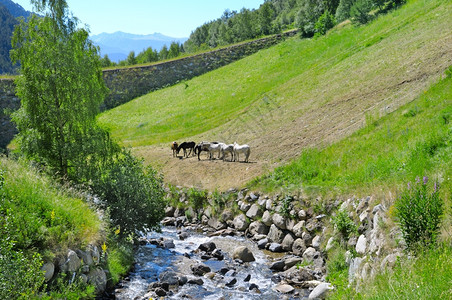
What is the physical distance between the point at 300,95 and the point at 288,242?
15878mm

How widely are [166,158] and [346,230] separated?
15605 mm

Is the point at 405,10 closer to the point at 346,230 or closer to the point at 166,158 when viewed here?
the point at 166,158

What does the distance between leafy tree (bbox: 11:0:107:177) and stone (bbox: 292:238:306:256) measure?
8.90 meters

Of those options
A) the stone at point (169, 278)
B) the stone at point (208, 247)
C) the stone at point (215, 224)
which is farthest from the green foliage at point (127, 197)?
the stone at point (215, 224)

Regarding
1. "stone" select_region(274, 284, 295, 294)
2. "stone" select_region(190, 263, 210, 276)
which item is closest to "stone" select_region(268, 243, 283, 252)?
"stone" select_region(190, 263, 210, 276)

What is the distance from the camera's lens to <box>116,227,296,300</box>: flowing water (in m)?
12.2

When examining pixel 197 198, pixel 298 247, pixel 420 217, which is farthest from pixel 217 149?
pixel 420 217

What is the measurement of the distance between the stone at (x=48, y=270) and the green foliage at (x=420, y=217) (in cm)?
830

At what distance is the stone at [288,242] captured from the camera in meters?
15.6

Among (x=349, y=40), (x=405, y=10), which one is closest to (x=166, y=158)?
(x=349, y=40)

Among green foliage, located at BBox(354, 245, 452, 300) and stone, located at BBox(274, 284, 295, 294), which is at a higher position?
green foliage, located at BBox(354, 245, 452, 300)

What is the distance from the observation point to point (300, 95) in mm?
29375

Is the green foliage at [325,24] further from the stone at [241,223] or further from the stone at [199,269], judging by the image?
the stone at [199,269]

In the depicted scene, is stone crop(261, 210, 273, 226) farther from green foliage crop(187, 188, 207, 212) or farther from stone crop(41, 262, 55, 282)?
stone crop(41, 262, 55, 282)
